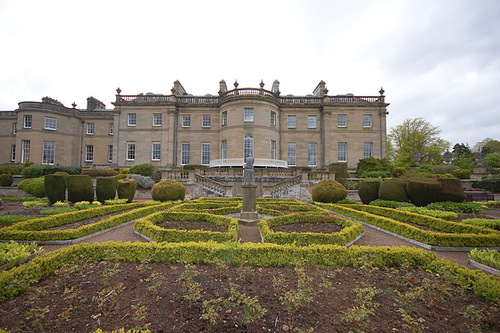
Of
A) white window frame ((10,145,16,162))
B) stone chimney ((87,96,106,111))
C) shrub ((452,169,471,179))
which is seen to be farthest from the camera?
stone chimney ((87,96,106,111))

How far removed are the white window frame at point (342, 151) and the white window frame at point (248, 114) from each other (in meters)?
11.0

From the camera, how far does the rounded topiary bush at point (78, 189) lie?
11.5 m

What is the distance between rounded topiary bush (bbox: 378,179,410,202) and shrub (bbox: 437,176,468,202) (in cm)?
152

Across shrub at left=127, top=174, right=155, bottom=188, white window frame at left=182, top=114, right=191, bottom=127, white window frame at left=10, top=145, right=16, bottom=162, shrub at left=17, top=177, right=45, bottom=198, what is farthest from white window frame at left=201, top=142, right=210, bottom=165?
white window frame at left=10, top=145, right=16, bottom=162

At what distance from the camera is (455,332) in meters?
2.78

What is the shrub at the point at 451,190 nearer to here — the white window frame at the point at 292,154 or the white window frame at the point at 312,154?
the white window frame at the point at 312,154

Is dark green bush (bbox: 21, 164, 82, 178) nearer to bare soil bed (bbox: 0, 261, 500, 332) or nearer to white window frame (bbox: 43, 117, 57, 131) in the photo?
white window frame (bbox: 43, 117, 57, 131)

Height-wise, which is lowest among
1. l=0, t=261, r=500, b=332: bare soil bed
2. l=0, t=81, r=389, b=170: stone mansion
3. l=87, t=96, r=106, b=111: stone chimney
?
l=0, t=261, r=500, b=332: bare soil bed

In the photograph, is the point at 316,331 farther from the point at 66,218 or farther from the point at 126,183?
the point at 126,183

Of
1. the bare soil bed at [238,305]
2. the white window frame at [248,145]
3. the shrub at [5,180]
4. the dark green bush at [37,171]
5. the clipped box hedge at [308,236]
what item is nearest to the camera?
the bare soil bed at [238,305]

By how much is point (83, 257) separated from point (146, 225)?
84.7 inches

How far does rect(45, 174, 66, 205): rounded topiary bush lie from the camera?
11.6 meters

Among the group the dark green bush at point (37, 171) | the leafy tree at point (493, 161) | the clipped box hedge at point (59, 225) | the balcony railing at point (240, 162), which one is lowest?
the clipped box hedge at point (59, 225)

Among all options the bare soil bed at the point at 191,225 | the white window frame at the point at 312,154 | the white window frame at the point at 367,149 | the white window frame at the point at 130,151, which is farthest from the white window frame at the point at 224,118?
the bare soil bed at the point at 191,225
